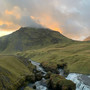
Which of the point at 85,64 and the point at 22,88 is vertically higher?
the point at 85,64

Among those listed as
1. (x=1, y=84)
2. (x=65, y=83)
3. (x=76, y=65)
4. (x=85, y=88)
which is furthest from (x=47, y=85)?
(x=76, y=65)

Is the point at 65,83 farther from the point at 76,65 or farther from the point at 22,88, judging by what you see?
A: the point at 76,65

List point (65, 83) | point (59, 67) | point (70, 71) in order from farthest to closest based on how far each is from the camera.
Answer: point (59, 67), point (70, 71), point (65, 83)

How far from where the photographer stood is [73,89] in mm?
46250

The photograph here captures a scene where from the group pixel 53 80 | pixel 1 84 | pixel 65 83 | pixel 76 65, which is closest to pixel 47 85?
pixel 53 80

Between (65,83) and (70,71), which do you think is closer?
(65,83)

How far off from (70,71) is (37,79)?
25759mm

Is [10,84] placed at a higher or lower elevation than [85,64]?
lower

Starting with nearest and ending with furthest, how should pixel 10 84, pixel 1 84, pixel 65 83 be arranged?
pixel 1 84, pixel 10 84, pixel 65 83

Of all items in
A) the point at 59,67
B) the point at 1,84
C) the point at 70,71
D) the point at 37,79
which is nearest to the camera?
the point at 1,84

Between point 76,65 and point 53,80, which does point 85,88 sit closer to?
point 53,80

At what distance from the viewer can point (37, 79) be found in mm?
62688

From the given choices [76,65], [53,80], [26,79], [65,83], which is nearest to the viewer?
[65,83]

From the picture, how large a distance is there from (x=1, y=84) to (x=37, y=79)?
81.8 feet
